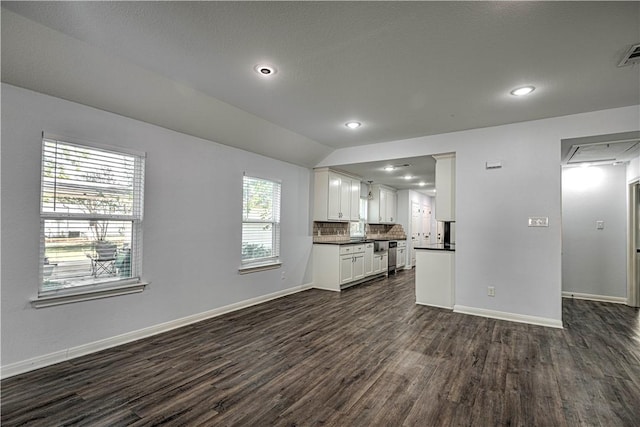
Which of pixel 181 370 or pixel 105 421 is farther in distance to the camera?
pixel 181 370

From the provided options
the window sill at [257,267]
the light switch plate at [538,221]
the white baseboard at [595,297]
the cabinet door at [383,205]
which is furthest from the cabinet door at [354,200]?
the white baseboard at [595,297]

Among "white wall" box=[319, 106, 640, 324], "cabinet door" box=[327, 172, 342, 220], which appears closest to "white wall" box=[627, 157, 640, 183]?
"white wall" box=[319, 106, 640, 324]

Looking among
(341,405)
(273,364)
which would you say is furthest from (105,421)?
(341,405)

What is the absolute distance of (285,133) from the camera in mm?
4805

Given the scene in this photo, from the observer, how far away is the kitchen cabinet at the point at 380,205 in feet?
27.2

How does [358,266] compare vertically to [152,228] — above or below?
below

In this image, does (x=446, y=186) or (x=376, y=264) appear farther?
(x=376, y=264)

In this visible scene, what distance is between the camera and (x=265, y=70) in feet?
9.54

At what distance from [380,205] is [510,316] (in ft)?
14.9

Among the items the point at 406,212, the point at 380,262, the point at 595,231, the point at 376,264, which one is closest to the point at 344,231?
the point at 376,264

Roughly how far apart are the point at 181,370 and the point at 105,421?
2.46ft

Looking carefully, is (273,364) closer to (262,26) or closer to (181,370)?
(181,370)

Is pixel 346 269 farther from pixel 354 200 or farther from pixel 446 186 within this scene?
pixel 446 186

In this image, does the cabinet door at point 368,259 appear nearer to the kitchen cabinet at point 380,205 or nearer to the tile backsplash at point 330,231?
the tile backsplash at point 330,231
